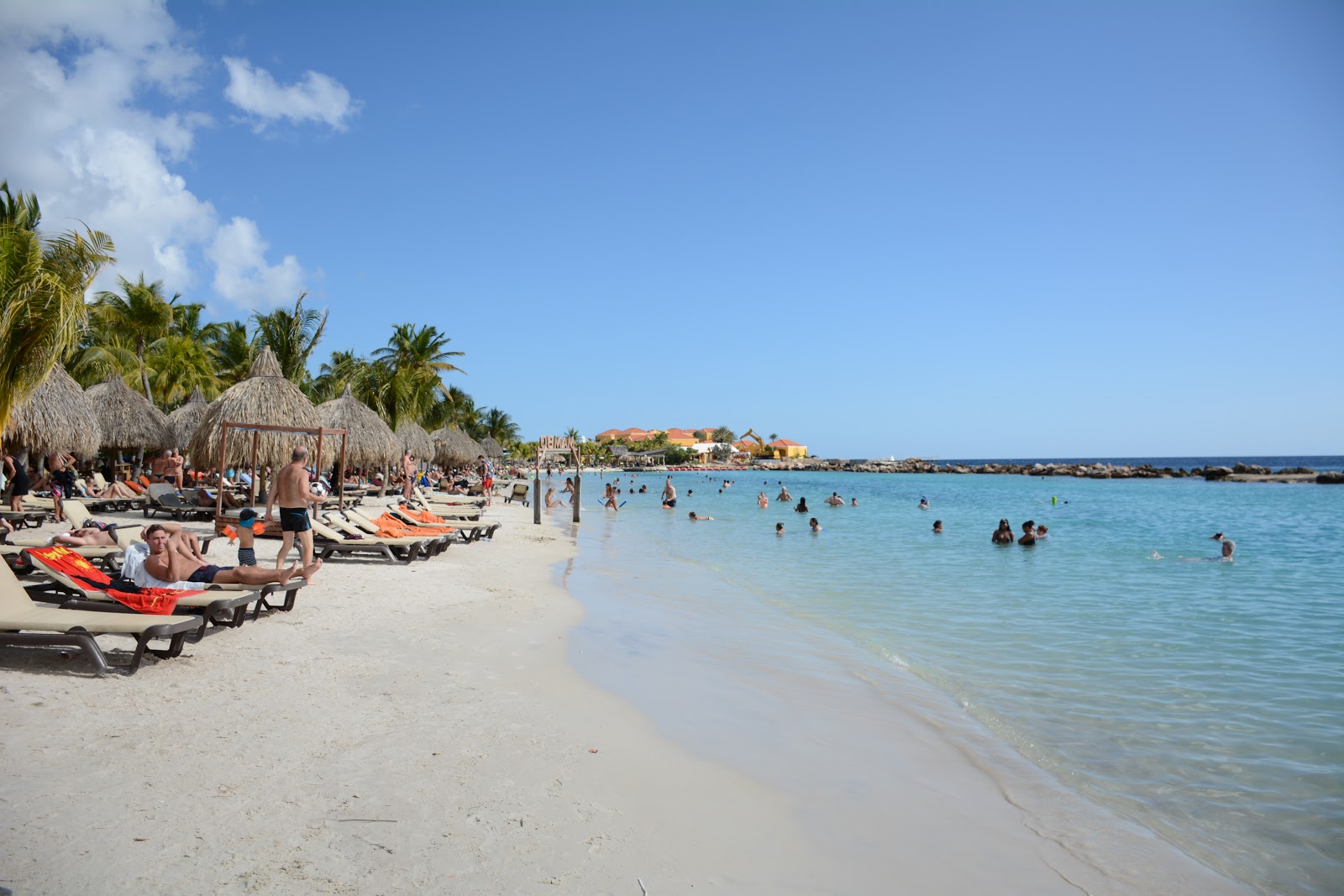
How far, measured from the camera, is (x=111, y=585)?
235 inches

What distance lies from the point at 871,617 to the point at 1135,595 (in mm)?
5025

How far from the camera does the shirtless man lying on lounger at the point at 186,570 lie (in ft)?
20.2

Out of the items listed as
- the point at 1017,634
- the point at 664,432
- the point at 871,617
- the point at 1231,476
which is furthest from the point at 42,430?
the point at 664,432

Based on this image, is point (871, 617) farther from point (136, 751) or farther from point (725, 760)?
point (136, 751)

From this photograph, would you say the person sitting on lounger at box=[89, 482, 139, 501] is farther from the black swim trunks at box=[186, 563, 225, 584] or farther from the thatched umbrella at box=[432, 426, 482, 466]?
the thatched umbrella at box=[432, 426, 482, 466]

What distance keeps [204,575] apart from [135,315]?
25.8 metres

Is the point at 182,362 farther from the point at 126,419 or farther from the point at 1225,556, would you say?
the point at 1225,556

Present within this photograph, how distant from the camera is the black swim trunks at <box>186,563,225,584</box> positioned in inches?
250

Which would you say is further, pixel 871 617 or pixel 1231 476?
pixel 1231 476

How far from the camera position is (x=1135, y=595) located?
464 inches

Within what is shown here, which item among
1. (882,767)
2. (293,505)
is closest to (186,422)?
(293,505)

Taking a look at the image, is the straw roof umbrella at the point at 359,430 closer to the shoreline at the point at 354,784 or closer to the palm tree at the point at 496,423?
the shoreline at the point at 354,784

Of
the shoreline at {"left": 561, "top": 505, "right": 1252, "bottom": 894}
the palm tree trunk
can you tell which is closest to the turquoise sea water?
the shoreline at {"left": 561, "top": 505, "right": 1252, "bottom": 894}

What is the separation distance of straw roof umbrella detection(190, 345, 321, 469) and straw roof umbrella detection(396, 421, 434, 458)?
10496 mm
